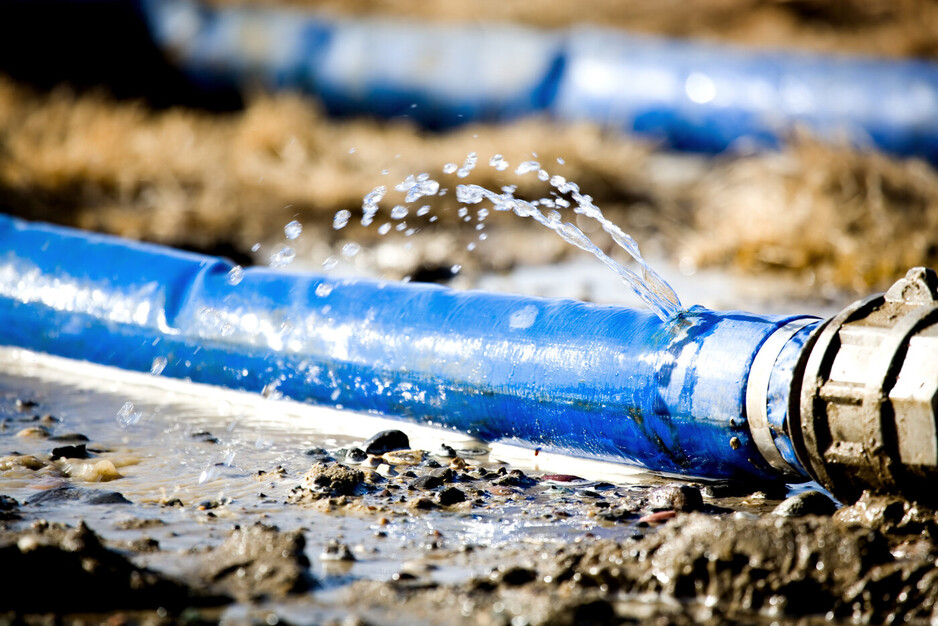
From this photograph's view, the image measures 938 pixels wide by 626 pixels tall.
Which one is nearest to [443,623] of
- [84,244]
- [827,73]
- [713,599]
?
[713,599]

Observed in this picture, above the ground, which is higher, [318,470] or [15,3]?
[15,3]

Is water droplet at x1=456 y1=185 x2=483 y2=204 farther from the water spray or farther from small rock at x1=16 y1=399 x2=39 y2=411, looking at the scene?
small rock at x1=16 y1=399 x2=39 y2=411

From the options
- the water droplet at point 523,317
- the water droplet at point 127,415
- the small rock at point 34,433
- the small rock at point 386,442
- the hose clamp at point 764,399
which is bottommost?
the small rock at point 34,433

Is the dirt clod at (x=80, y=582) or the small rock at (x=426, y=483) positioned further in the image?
the small rock at (x=426, y=483)

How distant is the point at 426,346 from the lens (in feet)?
10.4

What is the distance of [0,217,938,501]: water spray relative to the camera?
2.40m

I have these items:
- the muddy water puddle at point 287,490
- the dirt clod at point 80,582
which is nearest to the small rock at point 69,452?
the muddy water puddle at point 287,490

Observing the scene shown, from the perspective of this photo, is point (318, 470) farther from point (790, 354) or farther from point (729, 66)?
point (729, 66)

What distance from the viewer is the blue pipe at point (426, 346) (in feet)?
8.84

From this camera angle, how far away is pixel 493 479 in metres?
2.92

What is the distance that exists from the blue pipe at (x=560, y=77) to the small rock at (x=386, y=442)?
214 inches

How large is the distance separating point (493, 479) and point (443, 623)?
923 millimetres

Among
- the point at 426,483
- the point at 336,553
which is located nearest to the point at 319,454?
the point at 426,483

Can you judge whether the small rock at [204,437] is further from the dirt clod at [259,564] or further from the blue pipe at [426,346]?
the dirt clod at [259,564]
